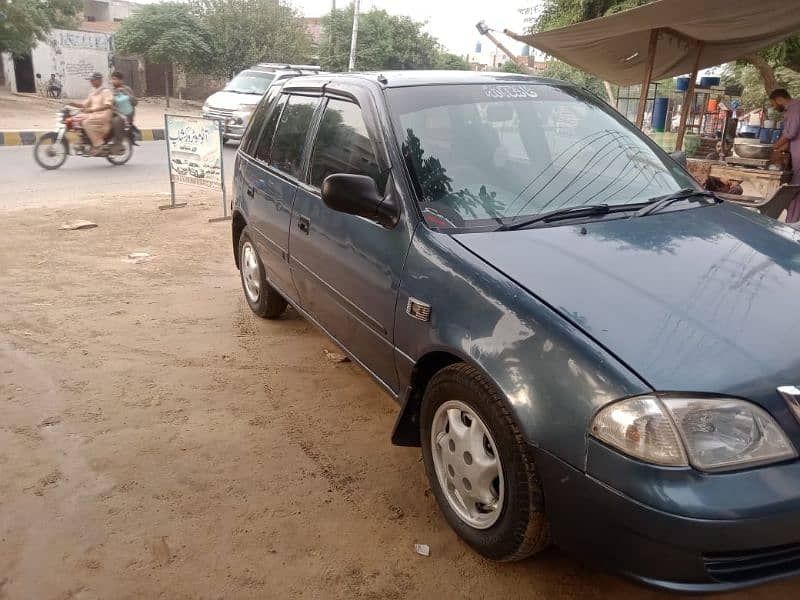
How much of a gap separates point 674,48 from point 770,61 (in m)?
5.59

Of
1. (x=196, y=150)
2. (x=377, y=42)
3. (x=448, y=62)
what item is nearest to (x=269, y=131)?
(x=196, y=150)

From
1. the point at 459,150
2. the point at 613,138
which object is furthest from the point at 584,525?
the point at 613,138

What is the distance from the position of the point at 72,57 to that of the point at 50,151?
67.5ft

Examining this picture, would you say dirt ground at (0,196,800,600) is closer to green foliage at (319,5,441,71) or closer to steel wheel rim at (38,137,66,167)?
steel wheel rim at (38,137,66,167)

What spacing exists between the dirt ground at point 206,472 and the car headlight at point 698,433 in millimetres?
631

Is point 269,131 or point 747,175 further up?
point 269,131

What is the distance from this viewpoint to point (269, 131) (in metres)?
4.39

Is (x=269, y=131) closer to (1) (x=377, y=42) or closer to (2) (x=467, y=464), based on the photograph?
(2) (x=467, y=464)

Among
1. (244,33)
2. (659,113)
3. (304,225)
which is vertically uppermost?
(244,33)

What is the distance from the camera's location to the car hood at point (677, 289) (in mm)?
1923

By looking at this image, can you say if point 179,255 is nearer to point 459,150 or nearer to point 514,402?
point 459,150

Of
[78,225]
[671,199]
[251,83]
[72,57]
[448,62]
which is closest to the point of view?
[671,199]

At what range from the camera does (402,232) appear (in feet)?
8.96

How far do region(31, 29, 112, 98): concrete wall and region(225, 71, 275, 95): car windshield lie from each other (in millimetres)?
15473
